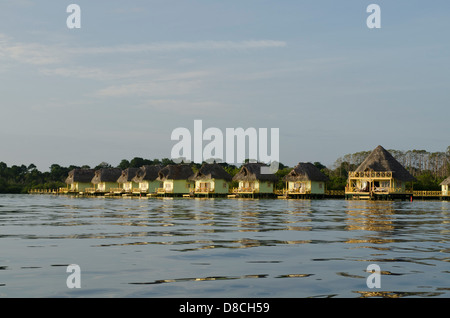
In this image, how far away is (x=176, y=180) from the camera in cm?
9144

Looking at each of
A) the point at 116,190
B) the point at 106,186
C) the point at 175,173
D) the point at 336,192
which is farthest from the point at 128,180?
the point at 336,192

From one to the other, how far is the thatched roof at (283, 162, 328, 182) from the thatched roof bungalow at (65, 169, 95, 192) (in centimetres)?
5633

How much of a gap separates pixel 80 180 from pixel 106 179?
9.26 m

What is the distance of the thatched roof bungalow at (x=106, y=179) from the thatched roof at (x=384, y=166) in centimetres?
5848

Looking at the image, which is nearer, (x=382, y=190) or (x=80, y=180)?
(x=382, y=190)

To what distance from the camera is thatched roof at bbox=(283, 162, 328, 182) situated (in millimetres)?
75000

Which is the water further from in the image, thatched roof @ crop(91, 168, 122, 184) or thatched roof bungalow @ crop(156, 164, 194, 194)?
thatched roof @ crop(91, 168, 122, 184)

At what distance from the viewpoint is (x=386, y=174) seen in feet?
222

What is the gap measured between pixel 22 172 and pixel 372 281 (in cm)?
14388

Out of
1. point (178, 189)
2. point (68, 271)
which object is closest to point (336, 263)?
point (68, 271)

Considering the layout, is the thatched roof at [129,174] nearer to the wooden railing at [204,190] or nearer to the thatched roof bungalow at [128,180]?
the thatched roof bungalow at [128,180]

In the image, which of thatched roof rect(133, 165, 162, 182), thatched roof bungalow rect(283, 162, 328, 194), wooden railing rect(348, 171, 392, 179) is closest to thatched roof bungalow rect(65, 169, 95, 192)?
thatched roof rect(133, 165, 162, 182)

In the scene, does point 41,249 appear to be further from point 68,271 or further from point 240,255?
point 240,255

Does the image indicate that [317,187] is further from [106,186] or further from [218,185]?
[106,186]
